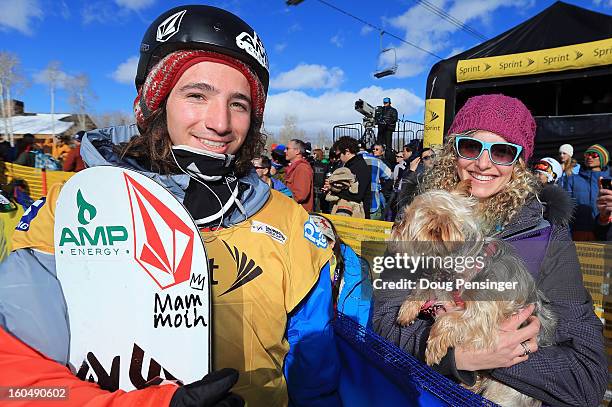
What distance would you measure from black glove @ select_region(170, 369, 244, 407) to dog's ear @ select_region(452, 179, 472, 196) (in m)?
1.38

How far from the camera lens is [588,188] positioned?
4.95 meters

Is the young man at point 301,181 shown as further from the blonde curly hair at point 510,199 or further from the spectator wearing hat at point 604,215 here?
the blonde curly hair at point 510,199

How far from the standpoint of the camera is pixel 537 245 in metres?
1.50

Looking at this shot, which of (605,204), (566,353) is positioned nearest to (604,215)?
(605,204)

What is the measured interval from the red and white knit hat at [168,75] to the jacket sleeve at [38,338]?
617 millimetres

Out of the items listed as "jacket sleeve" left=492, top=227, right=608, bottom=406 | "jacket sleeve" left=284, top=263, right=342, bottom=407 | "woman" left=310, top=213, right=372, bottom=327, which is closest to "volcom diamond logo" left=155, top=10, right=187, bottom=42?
"jacket sleeve" left=284, top=263, right=342, bottom=407

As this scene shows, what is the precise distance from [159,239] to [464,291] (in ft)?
4.31

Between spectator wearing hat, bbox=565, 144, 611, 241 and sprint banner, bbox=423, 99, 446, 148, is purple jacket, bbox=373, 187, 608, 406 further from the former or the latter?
sprint banner, bbox=423, 99, 446, 148

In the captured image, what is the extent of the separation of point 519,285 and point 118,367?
149 cm

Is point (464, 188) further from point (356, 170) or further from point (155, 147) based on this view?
point (356, 170)

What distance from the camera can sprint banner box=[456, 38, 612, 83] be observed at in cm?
594

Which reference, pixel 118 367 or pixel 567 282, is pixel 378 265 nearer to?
pixel 567 282

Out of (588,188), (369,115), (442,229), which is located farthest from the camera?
(369,115)

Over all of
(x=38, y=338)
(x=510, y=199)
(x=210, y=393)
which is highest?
(x=510, y=199)
